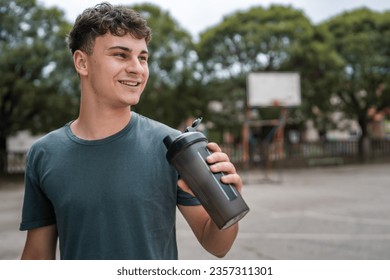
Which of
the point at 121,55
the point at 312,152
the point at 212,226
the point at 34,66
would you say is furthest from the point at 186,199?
the point at 312,152

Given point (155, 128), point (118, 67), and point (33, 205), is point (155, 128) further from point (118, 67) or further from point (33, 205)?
point (33, 205)

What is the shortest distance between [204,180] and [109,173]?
30cm

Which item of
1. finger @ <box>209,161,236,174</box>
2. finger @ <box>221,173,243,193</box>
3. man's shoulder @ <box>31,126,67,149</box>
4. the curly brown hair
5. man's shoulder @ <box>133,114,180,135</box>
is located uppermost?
the curly brown hair

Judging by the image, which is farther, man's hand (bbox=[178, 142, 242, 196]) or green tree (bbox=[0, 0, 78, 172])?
green tree (bbox=[0, 0, 78, 172])

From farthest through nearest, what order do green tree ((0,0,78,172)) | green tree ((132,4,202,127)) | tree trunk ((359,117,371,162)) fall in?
tree trunk ((359,117,371,162)) → green tree ((132,4,202,127)) → green tree ((0,0,78,172))

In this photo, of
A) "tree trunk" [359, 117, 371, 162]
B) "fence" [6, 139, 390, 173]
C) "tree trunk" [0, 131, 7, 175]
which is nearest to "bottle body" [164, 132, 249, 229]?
"fence" [6, 139, 390, 173]

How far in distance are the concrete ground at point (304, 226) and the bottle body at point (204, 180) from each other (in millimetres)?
3276

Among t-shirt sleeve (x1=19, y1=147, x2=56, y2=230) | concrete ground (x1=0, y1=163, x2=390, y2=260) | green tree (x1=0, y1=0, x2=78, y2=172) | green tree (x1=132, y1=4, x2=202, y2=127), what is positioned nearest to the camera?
t-shirt sleeve (x1=19, y1=147, x2=56, y2=230)

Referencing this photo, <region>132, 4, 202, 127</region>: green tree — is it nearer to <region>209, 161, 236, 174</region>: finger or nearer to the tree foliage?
the tree foliage

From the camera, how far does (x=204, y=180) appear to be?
99 centimetres

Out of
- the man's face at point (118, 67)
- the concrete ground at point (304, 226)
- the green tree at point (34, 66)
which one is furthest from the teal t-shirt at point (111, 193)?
the green tree at point (34, 66)

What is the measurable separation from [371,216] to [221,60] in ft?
35.1

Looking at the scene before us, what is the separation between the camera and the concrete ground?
14.2 feet
